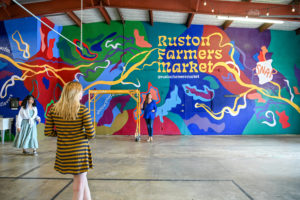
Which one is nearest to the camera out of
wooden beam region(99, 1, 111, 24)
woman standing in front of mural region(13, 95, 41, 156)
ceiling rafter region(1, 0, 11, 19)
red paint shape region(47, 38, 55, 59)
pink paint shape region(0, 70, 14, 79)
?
woman standing in front of mural region(13, 95, 41, 156)

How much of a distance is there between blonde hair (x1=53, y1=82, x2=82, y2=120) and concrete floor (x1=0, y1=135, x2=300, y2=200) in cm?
139

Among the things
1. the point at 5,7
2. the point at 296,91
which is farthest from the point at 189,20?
the point at 5,7

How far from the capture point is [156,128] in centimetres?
834

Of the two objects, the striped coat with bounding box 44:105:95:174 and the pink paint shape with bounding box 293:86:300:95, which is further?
the pink paint shape with bounding box 293:86:300:95

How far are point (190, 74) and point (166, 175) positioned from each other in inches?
225

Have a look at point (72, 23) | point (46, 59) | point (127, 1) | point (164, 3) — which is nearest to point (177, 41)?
point (164, 3)

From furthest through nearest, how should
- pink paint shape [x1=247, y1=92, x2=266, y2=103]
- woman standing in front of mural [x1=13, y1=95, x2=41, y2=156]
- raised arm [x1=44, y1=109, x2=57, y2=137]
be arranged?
pink paint shape [x1=247, y1=92, x2=266, y2=103] → woman standing in front of mural [x1=13, y1=95, x2=41, y2=156] → raised arm [x1=44, y1=109, x2=57, y2=137]

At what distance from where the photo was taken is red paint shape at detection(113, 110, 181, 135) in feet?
27.3

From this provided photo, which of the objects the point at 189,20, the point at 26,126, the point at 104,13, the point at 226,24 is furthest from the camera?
the point at 226,24

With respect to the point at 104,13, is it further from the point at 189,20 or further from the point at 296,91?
the point at 296,91

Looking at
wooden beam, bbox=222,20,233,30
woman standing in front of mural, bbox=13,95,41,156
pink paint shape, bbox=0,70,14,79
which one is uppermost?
wooden beam, bbox=222,20,233,30

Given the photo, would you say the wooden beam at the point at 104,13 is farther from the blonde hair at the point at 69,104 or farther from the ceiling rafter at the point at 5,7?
the blonde hair at the point at 69,104

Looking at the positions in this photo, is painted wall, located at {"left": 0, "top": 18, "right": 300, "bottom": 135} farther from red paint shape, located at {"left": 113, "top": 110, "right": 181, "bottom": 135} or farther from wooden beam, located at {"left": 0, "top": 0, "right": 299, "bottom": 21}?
wooden beam, located at {"left": 0, "top": 0, "right": 299, "bottom": 21}

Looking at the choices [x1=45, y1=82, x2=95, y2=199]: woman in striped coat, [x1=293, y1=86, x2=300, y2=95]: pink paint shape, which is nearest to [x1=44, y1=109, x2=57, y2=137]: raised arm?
[x1=45, y1=82, x2=95, y2=199]: woman in striped coat
